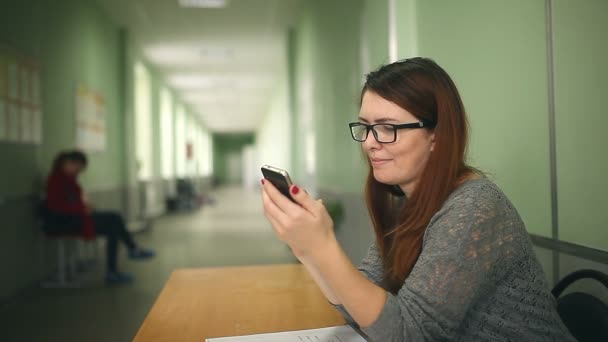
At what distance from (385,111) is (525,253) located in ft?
1.36

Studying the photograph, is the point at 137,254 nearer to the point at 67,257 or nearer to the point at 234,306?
the point at 67,257

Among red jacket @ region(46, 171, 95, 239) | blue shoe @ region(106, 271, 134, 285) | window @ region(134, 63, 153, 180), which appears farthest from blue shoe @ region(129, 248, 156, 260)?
window @ region(134, 63, 153, 180)

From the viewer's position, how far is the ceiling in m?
6.46

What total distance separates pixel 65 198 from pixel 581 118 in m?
4.12

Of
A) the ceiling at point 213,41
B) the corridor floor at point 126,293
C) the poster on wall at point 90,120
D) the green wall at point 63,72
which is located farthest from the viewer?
the ceiling at point 213,41

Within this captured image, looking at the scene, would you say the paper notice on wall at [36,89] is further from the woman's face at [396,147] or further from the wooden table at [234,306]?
the woman's face at [396,147]

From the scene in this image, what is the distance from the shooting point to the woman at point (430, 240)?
81 centimetres

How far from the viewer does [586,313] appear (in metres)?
1.02

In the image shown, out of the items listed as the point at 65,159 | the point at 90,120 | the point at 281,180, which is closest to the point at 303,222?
the point at 281,180

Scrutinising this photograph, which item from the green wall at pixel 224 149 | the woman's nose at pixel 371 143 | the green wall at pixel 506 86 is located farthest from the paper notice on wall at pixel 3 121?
the green wall at pixel 224 149

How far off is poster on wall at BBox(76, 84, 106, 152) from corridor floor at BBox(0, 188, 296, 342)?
1489mm

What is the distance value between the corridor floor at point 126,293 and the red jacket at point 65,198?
0.59 metres

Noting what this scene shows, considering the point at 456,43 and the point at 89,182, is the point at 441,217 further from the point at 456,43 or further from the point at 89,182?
the point at 89,182

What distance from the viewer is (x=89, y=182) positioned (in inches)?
224
